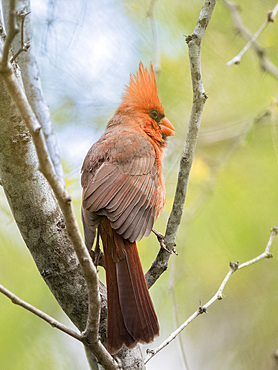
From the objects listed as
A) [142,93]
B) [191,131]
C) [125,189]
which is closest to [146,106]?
[142,93]

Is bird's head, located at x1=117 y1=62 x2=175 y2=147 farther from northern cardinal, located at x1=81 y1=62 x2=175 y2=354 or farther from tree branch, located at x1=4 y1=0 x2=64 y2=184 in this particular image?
tree branch, located at x1=4 y1=0 x2=64 y2=184

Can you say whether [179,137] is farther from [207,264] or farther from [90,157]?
[90,157]

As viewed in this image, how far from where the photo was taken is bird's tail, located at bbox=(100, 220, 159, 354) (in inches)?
90.8

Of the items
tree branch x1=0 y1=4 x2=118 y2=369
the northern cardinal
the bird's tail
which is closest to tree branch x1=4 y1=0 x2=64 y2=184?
the northern cardinal

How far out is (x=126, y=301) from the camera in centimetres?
241

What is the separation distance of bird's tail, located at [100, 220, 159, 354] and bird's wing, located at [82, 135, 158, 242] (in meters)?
0.11

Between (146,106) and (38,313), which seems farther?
(146,106)

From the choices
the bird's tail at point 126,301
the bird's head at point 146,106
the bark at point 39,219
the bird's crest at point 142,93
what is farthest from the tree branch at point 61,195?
the bird's crest at point 142,93

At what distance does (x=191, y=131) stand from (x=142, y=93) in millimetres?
1204

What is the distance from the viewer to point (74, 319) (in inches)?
96.7

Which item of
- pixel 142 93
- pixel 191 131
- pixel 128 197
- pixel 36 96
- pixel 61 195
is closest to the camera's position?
pixel 61 195

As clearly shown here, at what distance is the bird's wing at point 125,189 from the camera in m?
2.75

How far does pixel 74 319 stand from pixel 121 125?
5.07 ft

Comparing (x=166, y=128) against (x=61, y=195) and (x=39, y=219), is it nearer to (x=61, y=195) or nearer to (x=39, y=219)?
(x=39, y=219)
